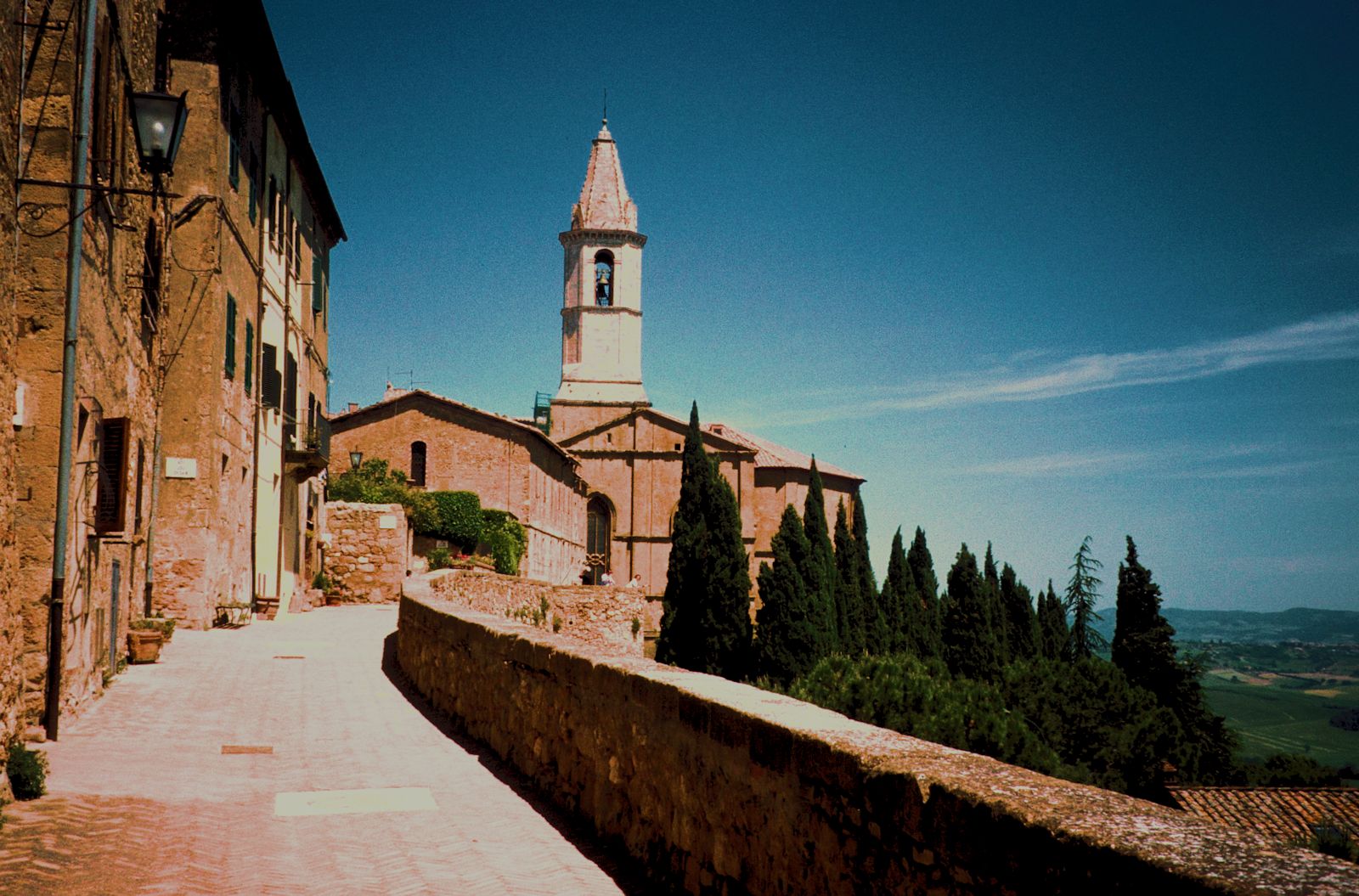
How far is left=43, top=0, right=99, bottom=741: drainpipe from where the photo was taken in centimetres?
852

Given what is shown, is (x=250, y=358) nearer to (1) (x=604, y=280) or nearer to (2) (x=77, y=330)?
(2) (x=77, y=330)

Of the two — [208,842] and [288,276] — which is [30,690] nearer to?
[208,842]

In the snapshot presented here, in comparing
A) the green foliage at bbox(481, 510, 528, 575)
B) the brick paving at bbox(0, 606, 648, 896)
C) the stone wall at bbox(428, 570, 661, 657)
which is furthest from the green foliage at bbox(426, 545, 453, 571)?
the brick paving at bbox(0, 606, 648, 896)

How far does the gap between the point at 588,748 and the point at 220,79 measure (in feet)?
50.8

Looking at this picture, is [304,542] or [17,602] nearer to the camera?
[17,602]

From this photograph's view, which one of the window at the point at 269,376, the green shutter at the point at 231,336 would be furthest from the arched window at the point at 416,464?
the green shutter at the point at 231,336

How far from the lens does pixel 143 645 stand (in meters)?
13.7

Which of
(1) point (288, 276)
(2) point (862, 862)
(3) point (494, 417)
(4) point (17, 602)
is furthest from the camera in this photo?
(3) point (494, 417)

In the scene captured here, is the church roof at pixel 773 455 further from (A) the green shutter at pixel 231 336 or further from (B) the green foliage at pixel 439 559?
(A) the green shutter at pixel 231 336

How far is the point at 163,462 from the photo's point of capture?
17.5 meters

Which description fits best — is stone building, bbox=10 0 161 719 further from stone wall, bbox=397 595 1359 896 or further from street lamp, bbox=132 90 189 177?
stone wall, bbox=397 595 1359 896

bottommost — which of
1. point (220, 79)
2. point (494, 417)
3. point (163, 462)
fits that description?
point (163, 462)

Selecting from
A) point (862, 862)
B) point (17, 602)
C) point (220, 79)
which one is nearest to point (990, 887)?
point (862, 862)

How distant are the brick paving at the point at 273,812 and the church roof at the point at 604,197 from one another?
2114 inches
